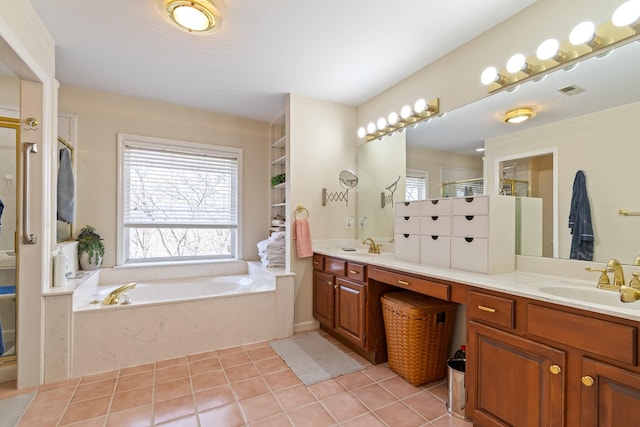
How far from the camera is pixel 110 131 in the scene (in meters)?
3.11

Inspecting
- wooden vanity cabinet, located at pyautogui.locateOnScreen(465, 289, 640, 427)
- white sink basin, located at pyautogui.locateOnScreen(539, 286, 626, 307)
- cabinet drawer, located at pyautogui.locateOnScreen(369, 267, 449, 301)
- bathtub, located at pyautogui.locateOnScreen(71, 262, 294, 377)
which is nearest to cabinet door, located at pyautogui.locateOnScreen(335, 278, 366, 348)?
cabinet drawer, located at pyautogui.locateOnScreen(369, 267, 449, 301)

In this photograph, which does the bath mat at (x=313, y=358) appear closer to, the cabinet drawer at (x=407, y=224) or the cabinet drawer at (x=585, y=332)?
the cabinet drawer at (x=407, y=224)

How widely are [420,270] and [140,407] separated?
192 centimetres

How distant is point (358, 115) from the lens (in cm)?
335

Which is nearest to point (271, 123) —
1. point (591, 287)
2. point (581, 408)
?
point (591, 287)

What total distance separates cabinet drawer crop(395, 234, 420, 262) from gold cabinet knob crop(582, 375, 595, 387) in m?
1.20

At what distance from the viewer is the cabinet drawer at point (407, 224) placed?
2322mm

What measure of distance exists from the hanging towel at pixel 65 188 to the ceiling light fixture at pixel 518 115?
3479mm

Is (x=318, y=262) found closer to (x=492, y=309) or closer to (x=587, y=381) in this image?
(x=492, y=309)

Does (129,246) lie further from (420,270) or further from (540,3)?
(540,3)

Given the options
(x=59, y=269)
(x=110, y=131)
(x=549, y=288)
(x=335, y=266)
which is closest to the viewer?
(x=549, y=288)

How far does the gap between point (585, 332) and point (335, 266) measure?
1.82 metres

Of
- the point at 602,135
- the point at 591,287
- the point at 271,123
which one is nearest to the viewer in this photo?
Result: the point at 591,287

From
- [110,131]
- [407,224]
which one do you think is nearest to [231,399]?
[407,224]
